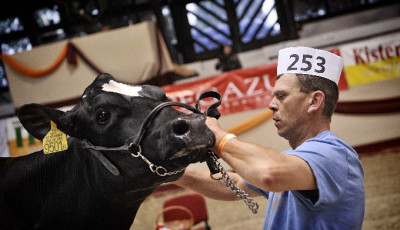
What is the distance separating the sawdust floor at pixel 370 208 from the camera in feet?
16.6

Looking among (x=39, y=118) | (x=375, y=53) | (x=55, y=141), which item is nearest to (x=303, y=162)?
(x=55, y=141)

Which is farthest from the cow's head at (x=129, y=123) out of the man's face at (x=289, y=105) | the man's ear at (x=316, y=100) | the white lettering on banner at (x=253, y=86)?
the white lettering on banner at (x=253, y=86)

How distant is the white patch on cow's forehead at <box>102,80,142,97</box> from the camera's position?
5.73ft

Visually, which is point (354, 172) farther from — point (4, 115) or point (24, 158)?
point (4, 115)

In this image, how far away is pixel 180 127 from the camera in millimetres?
1486

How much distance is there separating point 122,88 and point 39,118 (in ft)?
1.57

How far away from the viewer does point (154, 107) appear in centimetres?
169

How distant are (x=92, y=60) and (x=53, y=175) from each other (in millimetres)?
6968

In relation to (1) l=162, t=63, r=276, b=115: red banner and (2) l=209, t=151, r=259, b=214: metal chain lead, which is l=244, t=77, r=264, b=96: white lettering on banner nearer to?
(1) l=162, t=63, r=276, b=115: red banner

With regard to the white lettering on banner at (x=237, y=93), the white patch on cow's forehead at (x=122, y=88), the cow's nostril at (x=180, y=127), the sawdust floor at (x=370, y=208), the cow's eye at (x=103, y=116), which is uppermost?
the white patch on cow's forehead at (x=122, y=88)

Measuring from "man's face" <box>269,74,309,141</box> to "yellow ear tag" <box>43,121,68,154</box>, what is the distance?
3.56ft

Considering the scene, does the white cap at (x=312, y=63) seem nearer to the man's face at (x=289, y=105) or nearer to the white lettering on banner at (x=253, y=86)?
the man's face at (x=289, y=105)

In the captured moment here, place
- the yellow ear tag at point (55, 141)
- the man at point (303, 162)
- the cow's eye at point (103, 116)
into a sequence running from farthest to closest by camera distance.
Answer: the yellow ear tag at point (55, 141)
the cow's eye at point (103, 116)
the man at point (303, 162)

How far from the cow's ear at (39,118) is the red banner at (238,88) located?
5886mm
